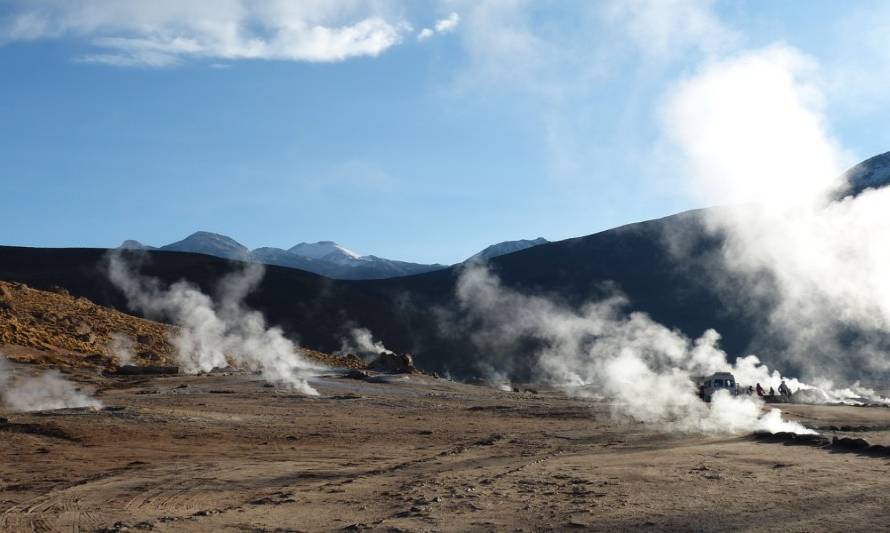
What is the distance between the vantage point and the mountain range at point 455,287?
84.2 meters

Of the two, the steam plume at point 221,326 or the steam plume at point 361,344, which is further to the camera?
the steam plume at point 361,344

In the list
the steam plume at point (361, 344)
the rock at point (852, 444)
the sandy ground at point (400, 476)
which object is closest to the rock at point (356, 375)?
the sandy ground at point (400, 476)

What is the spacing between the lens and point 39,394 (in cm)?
2458

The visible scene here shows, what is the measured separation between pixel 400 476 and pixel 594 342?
74249 mm

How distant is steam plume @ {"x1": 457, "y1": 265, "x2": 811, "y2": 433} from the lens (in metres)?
57.9

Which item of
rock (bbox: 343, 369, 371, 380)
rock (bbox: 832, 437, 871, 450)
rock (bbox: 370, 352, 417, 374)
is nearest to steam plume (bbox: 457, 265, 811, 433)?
rock (bbox: 370, 352, 417, 374)

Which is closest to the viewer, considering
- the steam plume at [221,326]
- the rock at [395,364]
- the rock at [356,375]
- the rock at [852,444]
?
the rock at [852,444]

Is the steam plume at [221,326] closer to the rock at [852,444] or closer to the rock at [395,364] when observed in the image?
the rock at [395,364]

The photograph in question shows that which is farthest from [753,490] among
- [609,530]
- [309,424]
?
[309,424]

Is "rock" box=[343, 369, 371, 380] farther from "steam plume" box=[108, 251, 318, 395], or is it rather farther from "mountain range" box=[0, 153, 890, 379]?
"mountain range" box=[0, 153, 890, 379]

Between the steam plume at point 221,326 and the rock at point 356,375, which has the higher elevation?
the steam plume at point 221,326

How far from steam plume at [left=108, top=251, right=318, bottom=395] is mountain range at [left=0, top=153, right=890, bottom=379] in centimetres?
170

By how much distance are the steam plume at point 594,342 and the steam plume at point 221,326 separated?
1888 cm

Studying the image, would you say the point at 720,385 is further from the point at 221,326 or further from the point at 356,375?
the point at 221,326
